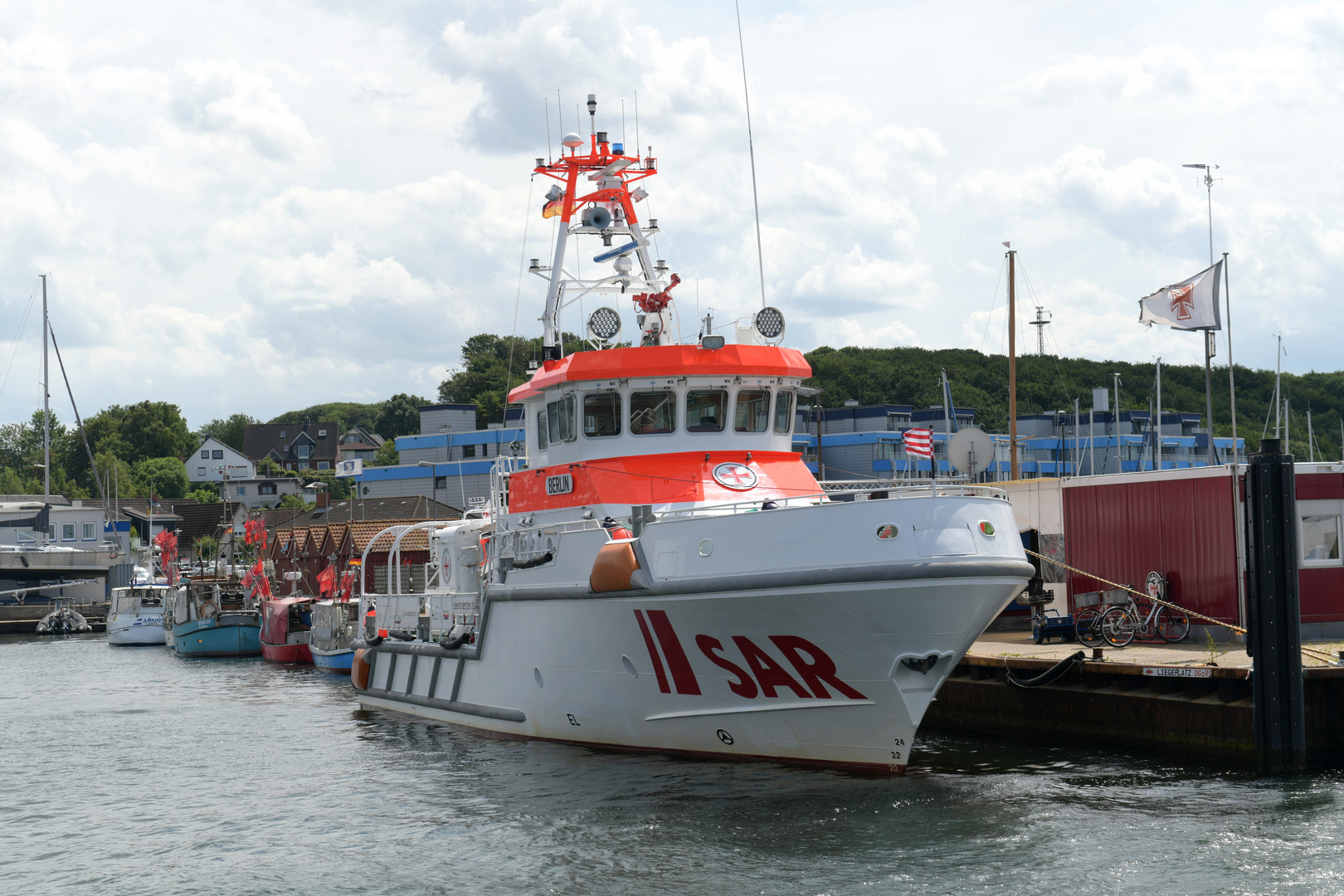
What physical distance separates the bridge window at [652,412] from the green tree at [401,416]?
109032 mm

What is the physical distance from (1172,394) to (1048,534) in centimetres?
9791

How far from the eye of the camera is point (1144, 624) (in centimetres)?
1953

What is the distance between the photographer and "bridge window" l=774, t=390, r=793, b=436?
18156 millimetres

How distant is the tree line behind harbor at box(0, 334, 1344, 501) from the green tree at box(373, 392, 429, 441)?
6.6 inches

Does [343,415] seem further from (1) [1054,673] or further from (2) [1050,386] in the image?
(1) [1054,673]

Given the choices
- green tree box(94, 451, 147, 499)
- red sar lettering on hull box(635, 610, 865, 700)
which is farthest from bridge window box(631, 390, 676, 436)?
green tree box(94, 451, 147, 499)

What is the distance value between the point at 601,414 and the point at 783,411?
2.76 meters

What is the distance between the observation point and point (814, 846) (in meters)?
12.3

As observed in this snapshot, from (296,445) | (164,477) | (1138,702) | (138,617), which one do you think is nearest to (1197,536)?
(1138,702)

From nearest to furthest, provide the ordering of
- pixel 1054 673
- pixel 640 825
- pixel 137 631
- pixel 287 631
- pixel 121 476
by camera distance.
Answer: pixel 640 825, pixel 1054 673, pixel 287 631, pixel 137 631, pixel 121 476

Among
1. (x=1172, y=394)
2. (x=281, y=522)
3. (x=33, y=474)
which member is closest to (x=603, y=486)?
(x=281, y=522)

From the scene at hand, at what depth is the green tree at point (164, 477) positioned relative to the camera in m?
108

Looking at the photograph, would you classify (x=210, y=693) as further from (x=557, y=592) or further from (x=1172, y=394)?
(x=1172, y=394)

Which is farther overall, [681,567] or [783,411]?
[783,411]
